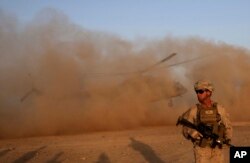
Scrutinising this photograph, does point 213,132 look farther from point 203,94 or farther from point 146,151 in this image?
point 146,151

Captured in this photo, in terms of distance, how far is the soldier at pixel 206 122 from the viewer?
5723mm

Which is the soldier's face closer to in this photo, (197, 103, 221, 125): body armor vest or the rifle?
(197, 103, 221, 125): body armor vest

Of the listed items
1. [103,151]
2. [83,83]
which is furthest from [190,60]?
[103,151]

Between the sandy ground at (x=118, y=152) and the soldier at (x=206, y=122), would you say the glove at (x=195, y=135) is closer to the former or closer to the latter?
the soldier at (x=206, y=122)

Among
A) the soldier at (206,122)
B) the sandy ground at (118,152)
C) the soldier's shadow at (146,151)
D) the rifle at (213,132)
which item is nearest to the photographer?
the rifle at (213,132)

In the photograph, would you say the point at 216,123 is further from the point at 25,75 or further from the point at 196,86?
the point at 25,75

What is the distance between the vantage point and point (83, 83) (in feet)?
103

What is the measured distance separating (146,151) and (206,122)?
9209 mm

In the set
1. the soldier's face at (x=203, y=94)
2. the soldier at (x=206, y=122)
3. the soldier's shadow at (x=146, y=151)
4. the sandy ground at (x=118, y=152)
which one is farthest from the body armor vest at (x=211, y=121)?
the soldier's shadow at (x=146, y=151)

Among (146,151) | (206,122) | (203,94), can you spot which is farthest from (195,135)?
(146,151)

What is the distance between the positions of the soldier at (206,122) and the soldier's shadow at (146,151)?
6.71 m

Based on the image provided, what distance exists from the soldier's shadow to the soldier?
6713mm

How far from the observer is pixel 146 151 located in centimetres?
1474

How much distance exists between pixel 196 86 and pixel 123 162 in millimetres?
7167
